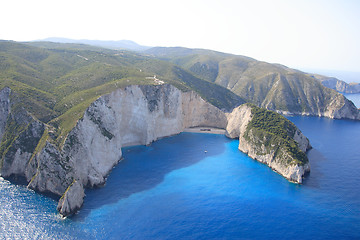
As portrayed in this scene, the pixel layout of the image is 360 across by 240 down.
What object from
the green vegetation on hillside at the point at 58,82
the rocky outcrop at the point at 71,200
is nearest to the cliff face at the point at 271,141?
the green vegetation on hillside at the point at 58,82

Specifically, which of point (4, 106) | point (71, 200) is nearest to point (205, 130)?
point (71, 200)

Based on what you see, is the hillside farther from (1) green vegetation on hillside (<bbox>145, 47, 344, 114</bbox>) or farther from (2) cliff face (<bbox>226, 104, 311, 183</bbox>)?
(2) cliff face (<bbox>226, 104, 311, 183</bbox>)

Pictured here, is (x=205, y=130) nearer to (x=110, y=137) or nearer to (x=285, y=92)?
(x=110, y=137)

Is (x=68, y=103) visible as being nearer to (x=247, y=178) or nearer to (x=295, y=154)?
(x=247, y=178)

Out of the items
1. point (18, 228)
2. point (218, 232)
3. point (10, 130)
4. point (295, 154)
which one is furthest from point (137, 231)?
point (295, 154)

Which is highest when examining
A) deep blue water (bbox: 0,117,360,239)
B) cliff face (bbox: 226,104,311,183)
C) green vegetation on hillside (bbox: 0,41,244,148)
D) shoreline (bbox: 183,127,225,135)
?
green vegetation on hillside (bbox: 0,41,244,148)

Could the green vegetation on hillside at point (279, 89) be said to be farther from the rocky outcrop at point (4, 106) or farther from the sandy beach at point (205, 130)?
the rocky outcrop at point (4, 106)

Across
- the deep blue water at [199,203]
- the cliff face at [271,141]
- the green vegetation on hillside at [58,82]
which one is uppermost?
the green vegetation on hillside at [58,82]

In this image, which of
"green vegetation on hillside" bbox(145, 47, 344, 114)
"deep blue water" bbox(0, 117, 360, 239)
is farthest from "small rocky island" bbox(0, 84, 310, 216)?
"green vegetation on hillside" bbox(145, 47, 344, 114)

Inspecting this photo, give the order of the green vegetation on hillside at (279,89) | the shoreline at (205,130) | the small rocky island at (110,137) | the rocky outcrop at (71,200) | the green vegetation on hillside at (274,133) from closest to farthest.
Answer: the rocky outcrop at (71,200) < the small rocky island at (110,137) < the green vegetation on hillside at (274,133) < the shoreline at (205,130) < the green vegetation on hillside at (279,89)
